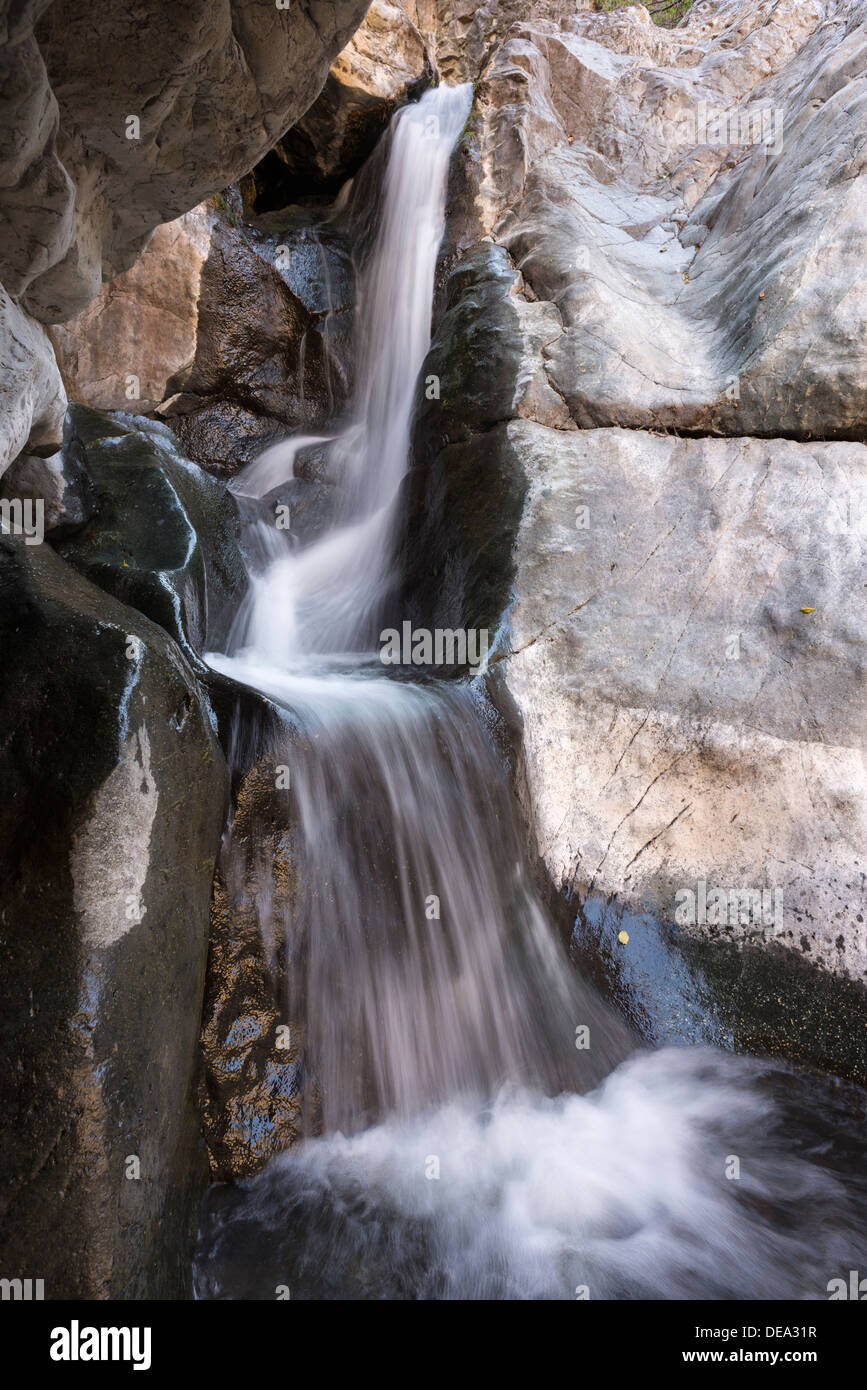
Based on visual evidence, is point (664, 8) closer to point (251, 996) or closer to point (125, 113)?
point (125, 113)

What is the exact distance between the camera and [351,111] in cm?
1012

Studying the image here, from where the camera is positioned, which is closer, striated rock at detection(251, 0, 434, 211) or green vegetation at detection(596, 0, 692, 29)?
striated rock at detection(251, 0, 434, 211)

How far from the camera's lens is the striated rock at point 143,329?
24.9 ft

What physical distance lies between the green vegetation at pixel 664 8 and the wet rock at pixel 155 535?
14090 mm

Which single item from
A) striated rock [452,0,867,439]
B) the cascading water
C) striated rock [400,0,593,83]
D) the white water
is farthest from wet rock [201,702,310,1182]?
striated rock [400,0,593,83]

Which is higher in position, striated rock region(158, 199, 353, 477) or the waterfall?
striated rock region(158, 199, 353, 477)

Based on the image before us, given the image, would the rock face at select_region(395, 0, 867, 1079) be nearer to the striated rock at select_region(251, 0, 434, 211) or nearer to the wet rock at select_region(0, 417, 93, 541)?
the wet rock at select_region(0, 417, 93, 541)

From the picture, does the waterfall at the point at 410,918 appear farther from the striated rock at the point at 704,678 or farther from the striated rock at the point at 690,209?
the striated rock at the point at 690,209

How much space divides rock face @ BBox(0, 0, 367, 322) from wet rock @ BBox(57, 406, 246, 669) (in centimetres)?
132

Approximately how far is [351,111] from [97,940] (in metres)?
11.7

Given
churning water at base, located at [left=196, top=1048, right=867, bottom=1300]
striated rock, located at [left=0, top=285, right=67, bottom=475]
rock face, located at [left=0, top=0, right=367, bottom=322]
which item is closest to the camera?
rock face, located at [left=0, top=0, right=367, bottom=322]

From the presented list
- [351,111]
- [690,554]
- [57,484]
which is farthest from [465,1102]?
[351,111]

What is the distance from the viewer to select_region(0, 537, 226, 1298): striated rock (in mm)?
2096

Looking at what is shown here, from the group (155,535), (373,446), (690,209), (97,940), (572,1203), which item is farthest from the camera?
(690,209)
